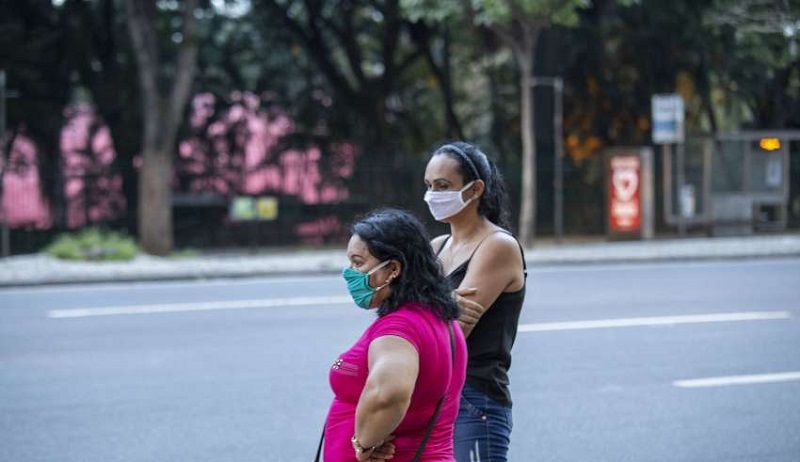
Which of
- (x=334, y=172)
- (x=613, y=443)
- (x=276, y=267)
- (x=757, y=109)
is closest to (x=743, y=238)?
(x=757, y=109)

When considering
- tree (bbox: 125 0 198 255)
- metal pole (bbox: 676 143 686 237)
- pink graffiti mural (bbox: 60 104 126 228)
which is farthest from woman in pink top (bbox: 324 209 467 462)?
metal pole (bbox: 676 143 686 237)

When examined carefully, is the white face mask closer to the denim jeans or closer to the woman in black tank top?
the woman in black tank top

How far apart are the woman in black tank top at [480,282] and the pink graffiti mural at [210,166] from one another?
1837cm

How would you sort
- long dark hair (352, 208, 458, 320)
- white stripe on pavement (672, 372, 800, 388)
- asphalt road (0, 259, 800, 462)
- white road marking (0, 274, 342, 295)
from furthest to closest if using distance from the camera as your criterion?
1. white road marking (0, 274, 342, 295)
2. white stripe on pavement (672, 372, 800, 388)
3. asphalt road (0, 259, 800, 462)
4. long dark hair (352, 208, 458, 320)

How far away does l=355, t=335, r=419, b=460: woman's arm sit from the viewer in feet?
10.2

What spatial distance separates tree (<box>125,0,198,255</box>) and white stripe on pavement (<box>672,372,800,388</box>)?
1430cm

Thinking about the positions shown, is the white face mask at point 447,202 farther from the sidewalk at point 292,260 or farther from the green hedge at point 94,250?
the green hedge at point 94,250

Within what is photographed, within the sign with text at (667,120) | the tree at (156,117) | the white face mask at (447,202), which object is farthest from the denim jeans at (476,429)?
the sign with text at (667,120)

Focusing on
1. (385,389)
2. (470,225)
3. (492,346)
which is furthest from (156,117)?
(385,389)

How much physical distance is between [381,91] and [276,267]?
35.5ft

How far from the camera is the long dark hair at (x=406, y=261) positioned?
3.32 metres

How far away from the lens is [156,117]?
70.0 feet

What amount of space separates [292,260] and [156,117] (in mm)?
3962

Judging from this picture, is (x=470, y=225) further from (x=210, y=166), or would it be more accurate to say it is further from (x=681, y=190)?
(x=210, y=166)
